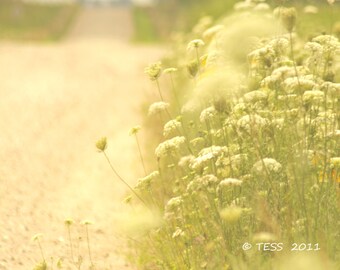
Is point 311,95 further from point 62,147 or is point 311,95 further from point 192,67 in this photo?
point 62,147

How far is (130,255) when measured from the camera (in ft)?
14.4

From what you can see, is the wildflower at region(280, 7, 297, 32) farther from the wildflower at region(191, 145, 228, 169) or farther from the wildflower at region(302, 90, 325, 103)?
the wildflower at region(191, 145, 228, 169)

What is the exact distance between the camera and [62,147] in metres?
7.64

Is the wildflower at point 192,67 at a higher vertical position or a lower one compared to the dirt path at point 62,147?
higher

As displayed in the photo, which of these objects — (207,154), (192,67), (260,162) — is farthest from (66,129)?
(260,162)

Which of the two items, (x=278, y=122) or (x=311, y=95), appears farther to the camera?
(x=278, y=122)

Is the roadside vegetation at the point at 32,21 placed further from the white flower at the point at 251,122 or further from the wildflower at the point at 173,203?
the white flower at the point at 251,122

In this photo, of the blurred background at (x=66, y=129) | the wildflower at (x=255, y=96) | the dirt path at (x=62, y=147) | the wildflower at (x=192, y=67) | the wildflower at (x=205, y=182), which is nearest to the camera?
the wildflower at (x=205, y=182)

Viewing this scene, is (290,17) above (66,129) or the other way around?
above

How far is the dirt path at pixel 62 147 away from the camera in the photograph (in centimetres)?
476

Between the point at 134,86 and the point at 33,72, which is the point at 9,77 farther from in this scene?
the point at 134,86

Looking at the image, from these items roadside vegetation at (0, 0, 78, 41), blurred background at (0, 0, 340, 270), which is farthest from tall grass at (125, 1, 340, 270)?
roadside vegetation at (0, 0, 78, 41)

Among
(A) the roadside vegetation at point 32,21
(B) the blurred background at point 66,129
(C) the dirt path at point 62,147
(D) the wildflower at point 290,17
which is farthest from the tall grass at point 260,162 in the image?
(A) the roadside vegetation at point 32,21

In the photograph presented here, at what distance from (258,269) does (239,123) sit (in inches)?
29.0
